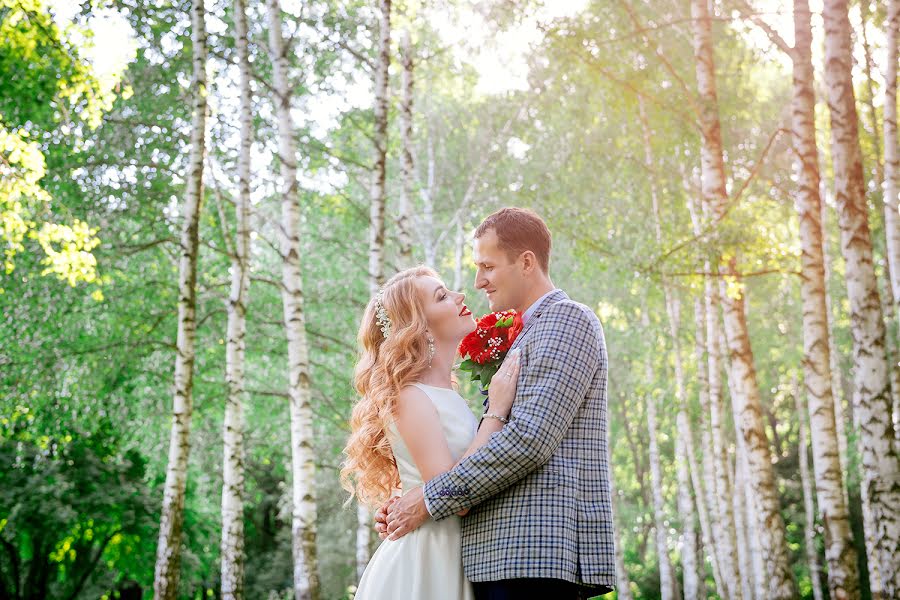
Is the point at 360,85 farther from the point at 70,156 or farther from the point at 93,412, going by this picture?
the point at 93,412

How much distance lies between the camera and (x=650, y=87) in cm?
1196

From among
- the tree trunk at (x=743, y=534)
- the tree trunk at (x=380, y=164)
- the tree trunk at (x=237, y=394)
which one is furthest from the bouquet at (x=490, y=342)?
the tree trunk at (x=743, y=534)

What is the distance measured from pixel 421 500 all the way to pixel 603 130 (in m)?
15.7

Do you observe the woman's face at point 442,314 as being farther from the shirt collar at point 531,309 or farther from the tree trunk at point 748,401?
the tree trunk at point 748,401

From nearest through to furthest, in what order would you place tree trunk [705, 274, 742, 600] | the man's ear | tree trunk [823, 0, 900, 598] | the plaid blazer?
the plaid blazer < the man's ear < tree trunk [823, 0, 900, 598] < tree trunk [705, 274, 742, 600]

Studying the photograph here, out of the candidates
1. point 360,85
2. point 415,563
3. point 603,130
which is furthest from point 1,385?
point 603,130

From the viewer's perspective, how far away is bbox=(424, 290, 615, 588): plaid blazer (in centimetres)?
293

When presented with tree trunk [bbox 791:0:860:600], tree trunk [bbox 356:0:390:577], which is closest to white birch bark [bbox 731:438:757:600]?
tree trunk [bbox 356:0:390:577]

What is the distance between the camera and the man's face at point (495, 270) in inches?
131

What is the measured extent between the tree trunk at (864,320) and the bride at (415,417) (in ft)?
13.2

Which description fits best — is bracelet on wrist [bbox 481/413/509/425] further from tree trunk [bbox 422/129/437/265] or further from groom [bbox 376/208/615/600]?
tree trunk [bbox 422/129/437/265]

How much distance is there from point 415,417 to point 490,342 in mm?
438

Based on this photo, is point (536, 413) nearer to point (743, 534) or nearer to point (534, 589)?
point (534, 589)

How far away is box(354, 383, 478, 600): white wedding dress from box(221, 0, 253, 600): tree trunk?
7610 mm
